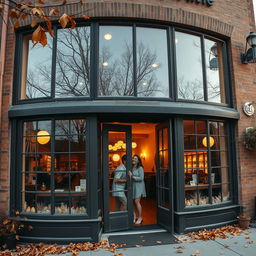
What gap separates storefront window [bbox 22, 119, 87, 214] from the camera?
578 centimetres

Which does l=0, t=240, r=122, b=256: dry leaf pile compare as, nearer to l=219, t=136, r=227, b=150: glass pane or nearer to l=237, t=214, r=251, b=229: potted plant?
l=237, t=214, r=251, b=229: potted plant

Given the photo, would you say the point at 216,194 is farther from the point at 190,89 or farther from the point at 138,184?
the point at 190,89

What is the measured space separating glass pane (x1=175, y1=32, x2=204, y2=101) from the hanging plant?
4.86 ft

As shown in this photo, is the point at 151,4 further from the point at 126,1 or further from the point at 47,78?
the point at 47,78

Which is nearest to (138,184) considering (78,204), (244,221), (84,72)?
(78,204)

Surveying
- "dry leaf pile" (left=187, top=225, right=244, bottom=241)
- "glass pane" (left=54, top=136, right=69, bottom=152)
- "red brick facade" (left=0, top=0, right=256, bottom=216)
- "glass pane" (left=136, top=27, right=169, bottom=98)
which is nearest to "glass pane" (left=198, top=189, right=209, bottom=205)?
"dry leaf pile" (left=187, top=225, right=244, bottom=241)

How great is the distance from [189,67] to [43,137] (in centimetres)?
403

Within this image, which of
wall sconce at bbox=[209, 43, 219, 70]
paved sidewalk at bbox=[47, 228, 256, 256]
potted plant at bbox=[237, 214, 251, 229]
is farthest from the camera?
wall sconce at bbox=[209, 43, 219, 70]

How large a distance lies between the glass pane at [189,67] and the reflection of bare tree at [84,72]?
71cm

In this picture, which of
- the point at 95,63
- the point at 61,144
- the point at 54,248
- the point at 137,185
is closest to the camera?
the point at 54,248

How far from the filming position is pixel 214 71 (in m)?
7.19

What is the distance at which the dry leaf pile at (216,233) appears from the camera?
18.7 feet

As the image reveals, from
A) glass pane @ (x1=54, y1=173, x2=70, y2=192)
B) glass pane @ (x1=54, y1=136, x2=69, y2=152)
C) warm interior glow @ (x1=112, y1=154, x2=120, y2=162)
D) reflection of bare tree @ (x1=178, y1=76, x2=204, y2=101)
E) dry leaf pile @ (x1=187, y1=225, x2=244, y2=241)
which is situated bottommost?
dry leaf pile @ (x1=187, y1=225, x2=244, y2=241)

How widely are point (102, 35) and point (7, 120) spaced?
3.01m
